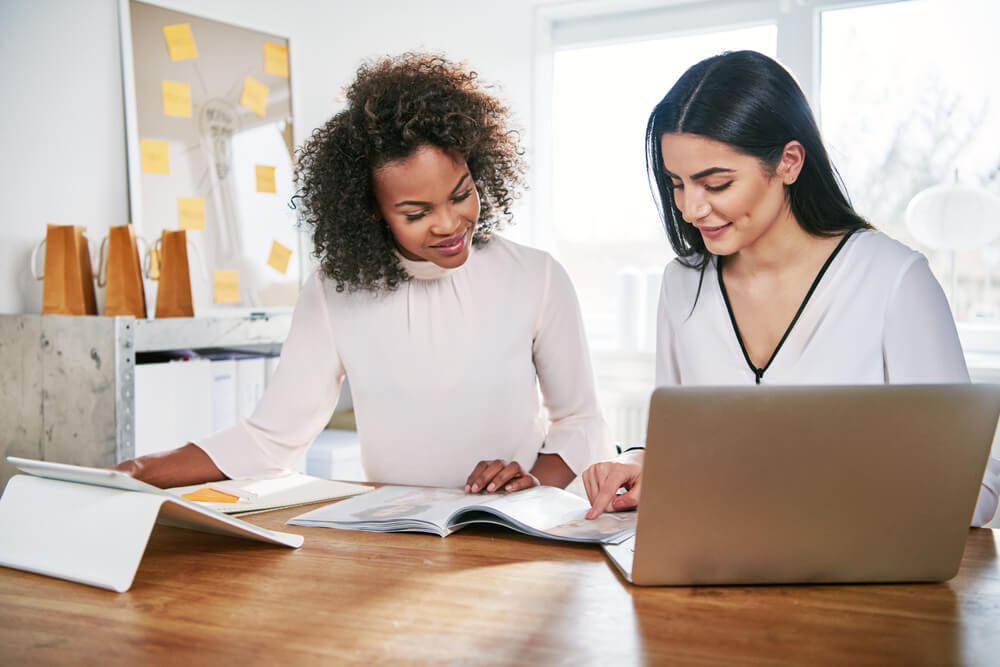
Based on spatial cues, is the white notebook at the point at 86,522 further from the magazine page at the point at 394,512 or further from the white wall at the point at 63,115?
the white wall at the point at 63,115

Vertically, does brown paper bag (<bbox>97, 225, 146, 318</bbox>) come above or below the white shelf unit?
above

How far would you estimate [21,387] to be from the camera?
215 cm

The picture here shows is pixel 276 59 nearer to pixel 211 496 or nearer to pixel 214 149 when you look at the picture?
pixel 214 149

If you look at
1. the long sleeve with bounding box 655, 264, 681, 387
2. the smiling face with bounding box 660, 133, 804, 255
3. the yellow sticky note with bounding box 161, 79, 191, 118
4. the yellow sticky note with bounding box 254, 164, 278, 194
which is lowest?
the long sleeve with bounding box 655, 264, 681, 387

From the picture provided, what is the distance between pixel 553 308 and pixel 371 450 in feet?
1.41

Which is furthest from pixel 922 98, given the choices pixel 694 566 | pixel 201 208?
pixel 694 566

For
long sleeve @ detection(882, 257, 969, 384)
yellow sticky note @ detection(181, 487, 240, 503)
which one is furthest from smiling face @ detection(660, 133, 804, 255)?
yellow sticky note @ detection(181, 487, 240, 503)

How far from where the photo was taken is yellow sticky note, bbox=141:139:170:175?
265 cm

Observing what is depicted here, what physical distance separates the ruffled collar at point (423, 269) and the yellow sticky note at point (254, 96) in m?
1.65

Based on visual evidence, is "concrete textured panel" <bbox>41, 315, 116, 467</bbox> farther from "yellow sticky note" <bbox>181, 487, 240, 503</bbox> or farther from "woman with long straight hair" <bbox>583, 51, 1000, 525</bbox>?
"woman with long straight hair" <bbox>583, 51, 1000, 525</bbox>

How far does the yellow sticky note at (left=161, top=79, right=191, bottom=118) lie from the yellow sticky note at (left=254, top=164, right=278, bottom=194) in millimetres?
314

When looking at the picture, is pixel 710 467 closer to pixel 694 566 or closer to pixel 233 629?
pixel 694 566

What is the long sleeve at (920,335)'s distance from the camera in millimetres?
1138

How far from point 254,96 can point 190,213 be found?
521mm
